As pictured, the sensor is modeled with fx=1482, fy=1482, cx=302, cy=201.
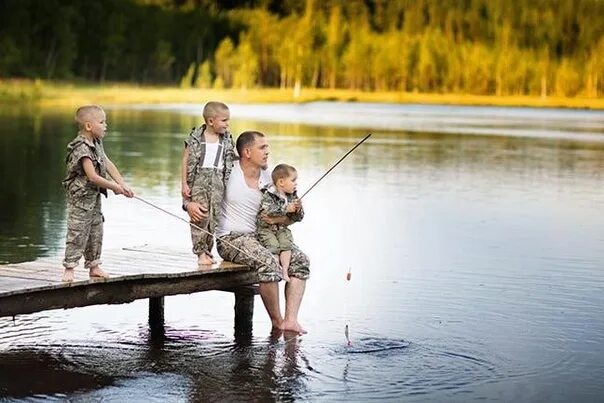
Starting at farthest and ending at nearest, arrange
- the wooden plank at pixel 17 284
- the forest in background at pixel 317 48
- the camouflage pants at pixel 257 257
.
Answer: the forest in background at pixel 317 48
the camouflage pants at pixel 257 257
the wooden plank at pixel 17 284

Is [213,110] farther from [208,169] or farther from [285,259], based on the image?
[285,259]

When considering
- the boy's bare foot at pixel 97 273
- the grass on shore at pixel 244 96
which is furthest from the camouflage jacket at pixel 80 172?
the grass on shore at pixel 244 96

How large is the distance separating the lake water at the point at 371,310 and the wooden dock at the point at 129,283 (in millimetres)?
352

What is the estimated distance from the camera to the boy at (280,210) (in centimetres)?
1007

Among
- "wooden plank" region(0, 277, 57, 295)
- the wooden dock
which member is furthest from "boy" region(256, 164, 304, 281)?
"wooden plank" region(0, 277, 57, 295)

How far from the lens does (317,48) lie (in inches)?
6117

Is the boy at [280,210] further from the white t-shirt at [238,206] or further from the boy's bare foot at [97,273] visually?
the boy's bare foot at [97,273]

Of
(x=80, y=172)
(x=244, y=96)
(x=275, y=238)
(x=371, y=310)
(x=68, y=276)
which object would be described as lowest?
(x=371, y=310)

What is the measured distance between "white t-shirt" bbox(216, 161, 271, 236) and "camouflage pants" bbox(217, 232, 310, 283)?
0.07m

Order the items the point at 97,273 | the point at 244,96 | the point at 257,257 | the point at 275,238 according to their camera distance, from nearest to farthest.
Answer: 1. the point at 97,273
2. the point at 257,257
3. the point at 275,238
4. the point at 244,96


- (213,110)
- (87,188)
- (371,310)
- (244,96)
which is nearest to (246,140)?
(213,110)

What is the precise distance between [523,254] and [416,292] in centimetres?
338

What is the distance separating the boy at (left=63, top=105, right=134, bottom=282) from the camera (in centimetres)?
942

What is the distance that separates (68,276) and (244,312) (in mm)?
1695
